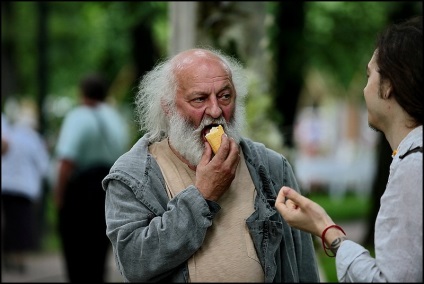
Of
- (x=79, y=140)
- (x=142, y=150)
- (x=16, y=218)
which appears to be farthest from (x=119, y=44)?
(x=142, y=150)

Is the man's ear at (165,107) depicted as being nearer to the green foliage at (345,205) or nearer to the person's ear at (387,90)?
the person's ear at (387,90)

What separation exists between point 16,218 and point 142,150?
8.03 metres

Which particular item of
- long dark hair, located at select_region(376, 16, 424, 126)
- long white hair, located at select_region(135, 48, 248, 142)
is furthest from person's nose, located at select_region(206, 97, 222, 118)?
long dark hair, located at select_region(376, 16, 424, 126)

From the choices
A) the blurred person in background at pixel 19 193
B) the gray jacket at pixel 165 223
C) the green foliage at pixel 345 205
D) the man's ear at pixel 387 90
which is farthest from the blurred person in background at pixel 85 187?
the green foliage at pixel 345 205

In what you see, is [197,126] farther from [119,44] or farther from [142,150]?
[119,44]

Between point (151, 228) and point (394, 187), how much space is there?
1.04 metres

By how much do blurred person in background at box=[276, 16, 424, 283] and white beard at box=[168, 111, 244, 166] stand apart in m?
0.69

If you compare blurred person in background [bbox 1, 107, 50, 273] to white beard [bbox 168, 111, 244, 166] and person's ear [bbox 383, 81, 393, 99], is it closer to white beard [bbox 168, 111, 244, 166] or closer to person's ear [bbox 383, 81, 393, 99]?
white beard [bbox 168, 111, 244, 166]

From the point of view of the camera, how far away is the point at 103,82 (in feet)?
30.8

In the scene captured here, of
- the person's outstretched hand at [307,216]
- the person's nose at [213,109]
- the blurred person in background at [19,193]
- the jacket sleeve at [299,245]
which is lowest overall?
the blurred person in background at [19,193]

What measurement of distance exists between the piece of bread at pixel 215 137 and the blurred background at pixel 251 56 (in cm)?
92

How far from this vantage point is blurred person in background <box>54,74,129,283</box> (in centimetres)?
876

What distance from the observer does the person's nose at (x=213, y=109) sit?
157 inches

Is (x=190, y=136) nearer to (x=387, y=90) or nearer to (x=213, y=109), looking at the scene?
(x=213, y=109)
